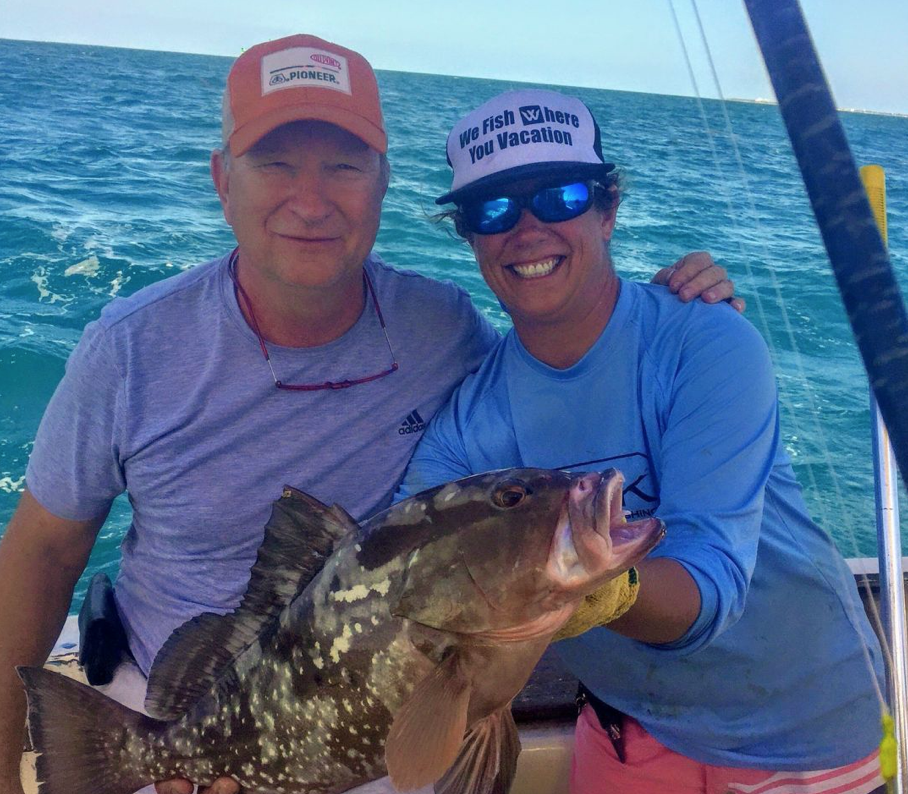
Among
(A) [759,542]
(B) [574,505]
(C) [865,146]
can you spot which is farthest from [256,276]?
(C) [865,146]

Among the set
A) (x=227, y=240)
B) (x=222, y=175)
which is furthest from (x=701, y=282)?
(x=227, y=240)

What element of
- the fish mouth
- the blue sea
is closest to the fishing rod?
the fish mouth

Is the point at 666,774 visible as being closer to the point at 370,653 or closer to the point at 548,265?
the point at 370,653

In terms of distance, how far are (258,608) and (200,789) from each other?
55cm

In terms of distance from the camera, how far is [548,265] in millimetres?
2426

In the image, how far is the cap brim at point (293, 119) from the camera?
254 cm

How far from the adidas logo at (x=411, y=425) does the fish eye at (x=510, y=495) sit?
107 centimetres

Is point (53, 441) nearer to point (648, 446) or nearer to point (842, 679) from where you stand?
point (648, 446)

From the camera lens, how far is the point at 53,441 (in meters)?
2.63

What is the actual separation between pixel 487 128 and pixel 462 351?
77cm

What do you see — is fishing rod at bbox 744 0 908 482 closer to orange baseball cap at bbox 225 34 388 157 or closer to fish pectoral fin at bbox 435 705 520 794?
fish pectoral fin at bbox 435 705 520 794

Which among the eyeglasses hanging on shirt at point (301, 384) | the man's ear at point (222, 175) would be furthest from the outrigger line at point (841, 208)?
the man's ear at point (222, 175)

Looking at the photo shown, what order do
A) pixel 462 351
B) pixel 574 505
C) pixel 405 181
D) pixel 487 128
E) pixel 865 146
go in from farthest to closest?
pixel 865 146 < pixel 405 181 < pixel 462 351 < pixel 487 128 < pixel 574 505

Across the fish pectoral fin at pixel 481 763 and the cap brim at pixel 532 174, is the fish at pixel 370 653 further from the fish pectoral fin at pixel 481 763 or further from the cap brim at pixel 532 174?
the cap brim at pixel 532 174
